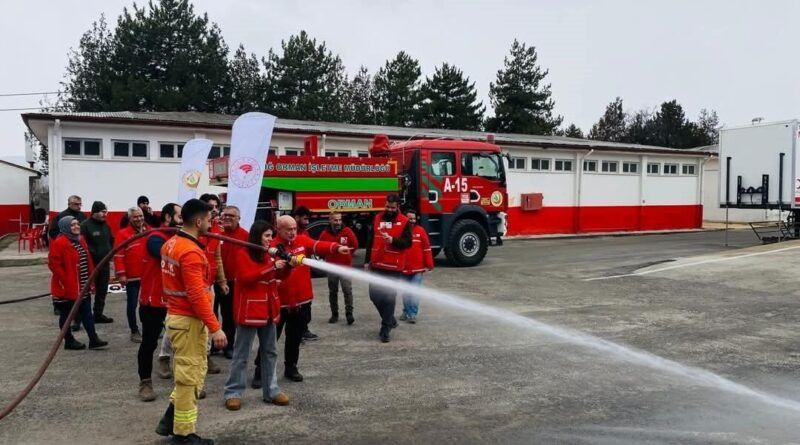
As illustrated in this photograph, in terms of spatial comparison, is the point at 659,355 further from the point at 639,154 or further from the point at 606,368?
the point at 639,154

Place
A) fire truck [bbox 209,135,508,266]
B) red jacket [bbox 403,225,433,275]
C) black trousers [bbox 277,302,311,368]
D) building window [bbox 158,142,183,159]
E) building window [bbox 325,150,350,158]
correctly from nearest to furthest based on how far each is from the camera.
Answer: black trousers [bbox 277,302,311,368]
red jacket [bbox 403,225,433,275]
fire truck [bbox 209,135,508,266]
building window [bbox 158,142,183,159]
building window [bbox 325,150,350,158]

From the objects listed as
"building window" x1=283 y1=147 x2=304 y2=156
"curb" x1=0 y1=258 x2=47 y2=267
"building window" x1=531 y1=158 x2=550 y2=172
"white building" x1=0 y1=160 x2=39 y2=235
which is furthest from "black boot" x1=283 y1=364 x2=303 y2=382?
"white building" x1=0 y1=160 x2=39 y2=235

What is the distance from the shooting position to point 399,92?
49.7m

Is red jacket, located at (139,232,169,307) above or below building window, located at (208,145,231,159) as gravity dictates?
below

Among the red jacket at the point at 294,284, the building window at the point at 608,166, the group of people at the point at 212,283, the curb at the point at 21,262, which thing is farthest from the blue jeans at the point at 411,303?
the building window at the point at 608,166

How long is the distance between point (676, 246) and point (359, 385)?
17.6 m

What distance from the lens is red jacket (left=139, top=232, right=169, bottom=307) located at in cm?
546

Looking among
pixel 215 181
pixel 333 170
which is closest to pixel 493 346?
pixel 333 170

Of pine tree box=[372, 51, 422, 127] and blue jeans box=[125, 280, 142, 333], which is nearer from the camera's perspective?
blue jeans box=[125, 280, 142, 333]

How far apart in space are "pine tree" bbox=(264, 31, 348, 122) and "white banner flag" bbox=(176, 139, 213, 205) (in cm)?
3230

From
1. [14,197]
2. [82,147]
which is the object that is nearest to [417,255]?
[82,147]

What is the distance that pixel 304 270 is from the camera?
5.81 meters

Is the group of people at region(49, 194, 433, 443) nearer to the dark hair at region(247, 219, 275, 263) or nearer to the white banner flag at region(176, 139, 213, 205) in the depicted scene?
the dark hair at region(247, 219, 275, 263)

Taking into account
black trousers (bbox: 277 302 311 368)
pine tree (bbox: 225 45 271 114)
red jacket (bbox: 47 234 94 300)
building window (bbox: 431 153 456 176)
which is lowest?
black trousers (bbox: 277 302 311 368)
